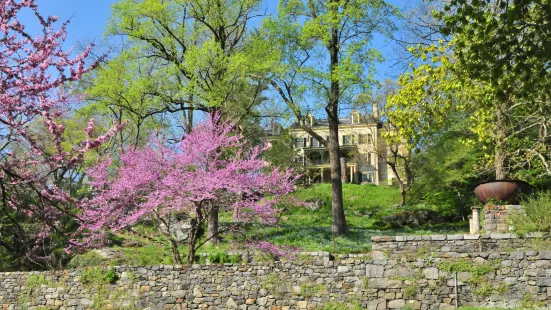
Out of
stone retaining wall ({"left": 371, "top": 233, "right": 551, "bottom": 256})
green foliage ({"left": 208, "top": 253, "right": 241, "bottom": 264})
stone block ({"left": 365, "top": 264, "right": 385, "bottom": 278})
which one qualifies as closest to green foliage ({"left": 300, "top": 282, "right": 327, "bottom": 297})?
stone block ({"left": 365, "top": 264, "right": 385, "bottom": 278})

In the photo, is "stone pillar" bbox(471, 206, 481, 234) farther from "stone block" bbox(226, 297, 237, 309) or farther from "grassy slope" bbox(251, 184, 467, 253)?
"stone block" bbox(226, 297, 237, 309)

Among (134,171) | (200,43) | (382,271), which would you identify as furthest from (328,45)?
(382,271)

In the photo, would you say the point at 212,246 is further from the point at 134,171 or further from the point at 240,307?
the point at 240,307

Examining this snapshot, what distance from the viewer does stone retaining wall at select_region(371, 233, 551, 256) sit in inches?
472

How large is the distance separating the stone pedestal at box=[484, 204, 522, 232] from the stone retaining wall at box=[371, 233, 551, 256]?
1.27 metres

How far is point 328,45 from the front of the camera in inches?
846

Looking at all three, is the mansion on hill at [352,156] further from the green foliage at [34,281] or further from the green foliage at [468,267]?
the green foliage at [468,267]

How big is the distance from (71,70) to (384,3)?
1683 cm

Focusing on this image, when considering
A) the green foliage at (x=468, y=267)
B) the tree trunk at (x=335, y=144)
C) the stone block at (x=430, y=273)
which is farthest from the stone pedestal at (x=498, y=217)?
the tree trunk at (x=335, y=144)

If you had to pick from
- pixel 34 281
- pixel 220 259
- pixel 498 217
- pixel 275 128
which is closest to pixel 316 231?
pixel 220 259

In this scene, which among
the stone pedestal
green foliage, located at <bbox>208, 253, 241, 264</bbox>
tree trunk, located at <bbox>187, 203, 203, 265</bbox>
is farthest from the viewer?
green foliage, located at <bbox>208, 253, 241, 264</bbox>

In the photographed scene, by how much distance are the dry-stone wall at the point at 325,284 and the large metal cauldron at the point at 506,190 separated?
2.36 m

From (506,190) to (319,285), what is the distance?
21.4 feet

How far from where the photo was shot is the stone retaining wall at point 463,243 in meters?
12.0
